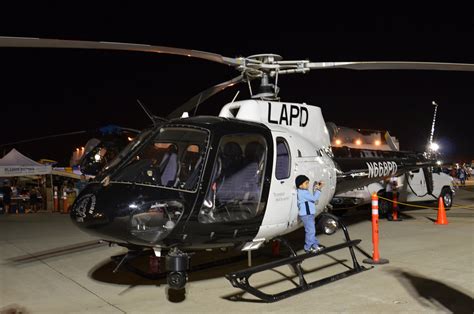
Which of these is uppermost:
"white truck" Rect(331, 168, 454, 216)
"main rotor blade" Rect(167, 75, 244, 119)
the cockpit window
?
"main rotor blade" Rect(167, 75, 244, 119)

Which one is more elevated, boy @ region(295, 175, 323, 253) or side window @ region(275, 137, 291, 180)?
side window @ region(275, 137, 291, 180)

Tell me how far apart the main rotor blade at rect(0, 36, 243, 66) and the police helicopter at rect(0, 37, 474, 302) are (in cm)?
1

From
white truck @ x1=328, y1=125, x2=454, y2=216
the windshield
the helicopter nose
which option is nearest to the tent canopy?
white truck @ x1=328, y1=125, x2=454, y2=216

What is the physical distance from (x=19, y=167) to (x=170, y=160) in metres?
13.8

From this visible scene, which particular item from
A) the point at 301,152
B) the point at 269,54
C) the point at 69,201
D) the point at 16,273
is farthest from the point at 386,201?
the point at 69,201

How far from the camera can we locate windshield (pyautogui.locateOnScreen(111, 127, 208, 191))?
5.56 metres

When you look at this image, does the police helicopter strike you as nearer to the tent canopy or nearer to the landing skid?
the landing skid

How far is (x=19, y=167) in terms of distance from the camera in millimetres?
17781

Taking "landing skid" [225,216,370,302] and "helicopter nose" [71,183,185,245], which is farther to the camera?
"landing skid" [225,216,370,302]

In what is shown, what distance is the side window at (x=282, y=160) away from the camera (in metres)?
6.66

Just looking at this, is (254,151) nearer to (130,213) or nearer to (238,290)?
(238,290)

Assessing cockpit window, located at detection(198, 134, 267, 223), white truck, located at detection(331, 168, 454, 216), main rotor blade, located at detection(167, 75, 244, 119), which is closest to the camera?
cockpit window, located at detection(198, 134, 267, 223)

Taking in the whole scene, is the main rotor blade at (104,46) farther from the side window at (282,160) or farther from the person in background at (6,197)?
the person in background at (6,197)

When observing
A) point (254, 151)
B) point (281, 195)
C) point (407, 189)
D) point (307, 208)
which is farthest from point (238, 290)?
point (407, 189)
